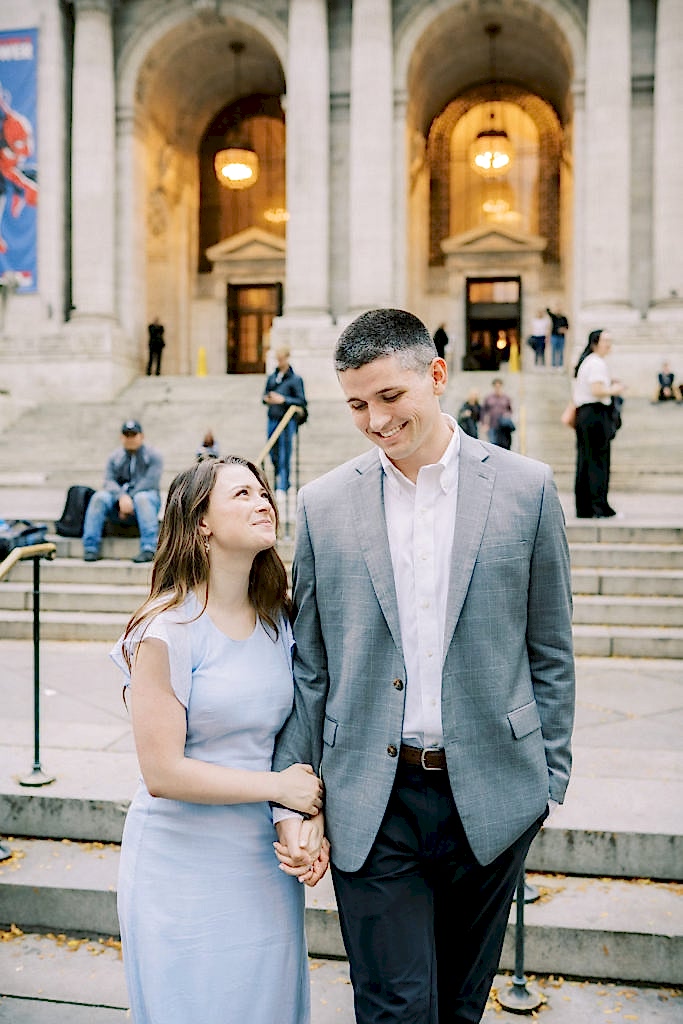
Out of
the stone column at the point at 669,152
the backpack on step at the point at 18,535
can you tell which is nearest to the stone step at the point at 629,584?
the backpack on step at the point at 18,535

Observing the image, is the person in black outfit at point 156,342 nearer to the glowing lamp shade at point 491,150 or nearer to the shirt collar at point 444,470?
the glowing lamp shade at point 491,150

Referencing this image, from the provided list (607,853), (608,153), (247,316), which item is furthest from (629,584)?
(247,316)

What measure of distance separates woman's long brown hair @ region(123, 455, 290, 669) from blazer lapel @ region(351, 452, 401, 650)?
11.2 inches

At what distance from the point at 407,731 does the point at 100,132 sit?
82.4 ft

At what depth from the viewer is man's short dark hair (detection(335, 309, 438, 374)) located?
6.91 feet

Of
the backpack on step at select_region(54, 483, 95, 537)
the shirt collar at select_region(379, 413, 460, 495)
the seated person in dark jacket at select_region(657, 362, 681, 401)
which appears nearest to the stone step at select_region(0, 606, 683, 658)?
the backpack on step at select_region(54, 483, 95, 537)

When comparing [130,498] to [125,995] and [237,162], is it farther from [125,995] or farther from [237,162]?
[237,162]

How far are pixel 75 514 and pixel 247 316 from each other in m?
22.2

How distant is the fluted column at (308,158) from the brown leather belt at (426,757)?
22226mm

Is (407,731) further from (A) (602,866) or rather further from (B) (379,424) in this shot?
(A) (602,866)

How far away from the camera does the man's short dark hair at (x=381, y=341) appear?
211cm

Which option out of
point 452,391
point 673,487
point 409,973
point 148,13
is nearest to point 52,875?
point 409,973

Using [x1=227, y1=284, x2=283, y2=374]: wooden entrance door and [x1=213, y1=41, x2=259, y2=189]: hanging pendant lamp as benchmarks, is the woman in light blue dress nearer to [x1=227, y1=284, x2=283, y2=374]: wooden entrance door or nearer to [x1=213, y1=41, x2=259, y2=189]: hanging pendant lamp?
[x1=213, y1=41, x2=259, y2=189]: hanging pendant lamp

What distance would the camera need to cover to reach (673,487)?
14367 mm
